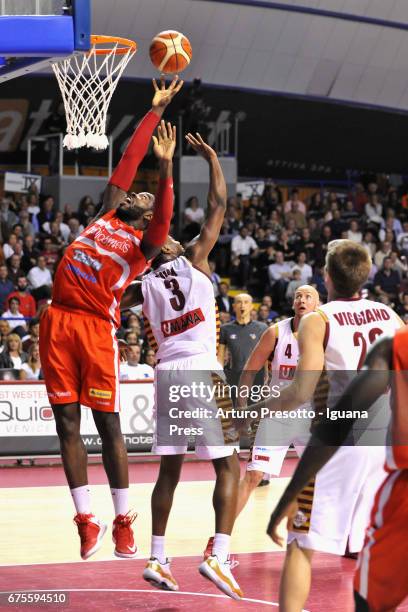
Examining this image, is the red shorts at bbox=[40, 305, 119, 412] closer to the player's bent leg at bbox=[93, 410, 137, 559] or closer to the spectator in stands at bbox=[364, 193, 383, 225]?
the player's bent leg at bbox=[93, 410, 137, 559]

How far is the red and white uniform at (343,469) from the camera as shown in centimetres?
521

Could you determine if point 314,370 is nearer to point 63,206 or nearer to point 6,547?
point 6,547

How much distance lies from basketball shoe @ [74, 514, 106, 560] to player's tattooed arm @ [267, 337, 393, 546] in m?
2.49

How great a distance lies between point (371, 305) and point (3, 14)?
376cm

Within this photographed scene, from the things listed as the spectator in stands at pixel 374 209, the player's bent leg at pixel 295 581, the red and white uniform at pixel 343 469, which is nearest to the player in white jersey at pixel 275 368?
the red and white uniform at pixel 343 469

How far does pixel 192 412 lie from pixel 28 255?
501 inches

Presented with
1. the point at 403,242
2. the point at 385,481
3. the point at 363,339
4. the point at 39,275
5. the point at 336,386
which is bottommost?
the point at 403,242

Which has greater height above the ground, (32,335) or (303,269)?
(32,335)

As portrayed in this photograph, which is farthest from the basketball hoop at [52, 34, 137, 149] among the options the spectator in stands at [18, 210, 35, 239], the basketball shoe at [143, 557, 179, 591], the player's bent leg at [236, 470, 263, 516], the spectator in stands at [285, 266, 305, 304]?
the spectator in stands at [285, 266, 305, 304]

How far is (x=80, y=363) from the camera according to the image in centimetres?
661

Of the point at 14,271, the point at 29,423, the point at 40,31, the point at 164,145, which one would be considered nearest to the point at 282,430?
the point at 164,145

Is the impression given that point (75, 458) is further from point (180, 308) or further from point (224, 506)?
point (180, 308)

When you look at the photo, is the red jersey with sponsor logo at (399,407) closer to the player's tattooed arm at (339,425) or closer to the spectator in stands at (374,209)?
the player's tattooed arm at (339,425)

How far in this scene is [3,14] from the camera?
7504 millimetres
